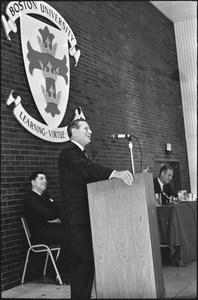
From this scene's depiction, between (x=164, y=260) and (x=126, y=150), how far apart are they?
273 cm

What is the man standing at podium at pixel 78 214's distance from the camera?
329cm

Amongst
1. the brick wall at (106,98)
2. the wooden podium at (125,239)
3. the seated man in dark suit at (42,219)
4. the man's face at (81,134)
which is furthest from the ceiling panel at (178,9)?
the wooden podium at (125,239)

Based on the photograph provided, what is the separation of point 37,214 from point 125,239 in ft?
6.00

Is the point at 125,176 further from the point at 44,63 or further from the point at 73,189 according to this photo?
the point at 44,63

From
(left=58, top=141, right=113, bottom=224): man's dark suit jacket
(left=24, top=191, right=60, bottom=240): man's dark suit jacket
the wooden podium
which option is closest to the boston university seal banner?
(left=24, top=191, right=60, bottom=240): man's dark suit jacket

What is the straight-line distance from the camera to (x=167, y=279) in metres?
4.49

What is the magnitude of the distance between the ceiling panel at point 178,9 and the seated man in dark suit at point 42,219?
636cm

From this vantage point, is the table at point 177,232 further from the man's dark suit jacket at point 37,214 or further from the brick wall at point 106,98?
the brick wall at point 106,98

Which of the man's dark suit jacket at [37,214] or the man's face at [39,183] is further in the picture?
the man's face at [39,183]

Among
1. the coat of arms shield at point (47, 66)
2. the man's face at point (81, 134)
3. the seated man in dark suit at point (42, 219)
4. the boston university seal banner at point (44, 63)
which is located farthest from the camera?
the coat of arms shield at point (47, 66)

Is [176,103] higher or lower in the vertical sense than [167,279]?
higher

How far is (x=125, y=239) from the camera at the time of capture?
3.22 m

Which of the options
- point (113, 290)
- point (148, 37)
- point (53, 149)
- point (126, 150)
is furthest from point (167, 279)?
point (148, 37)

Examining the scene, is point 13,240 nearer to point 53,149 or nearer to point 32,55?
point 53,149
